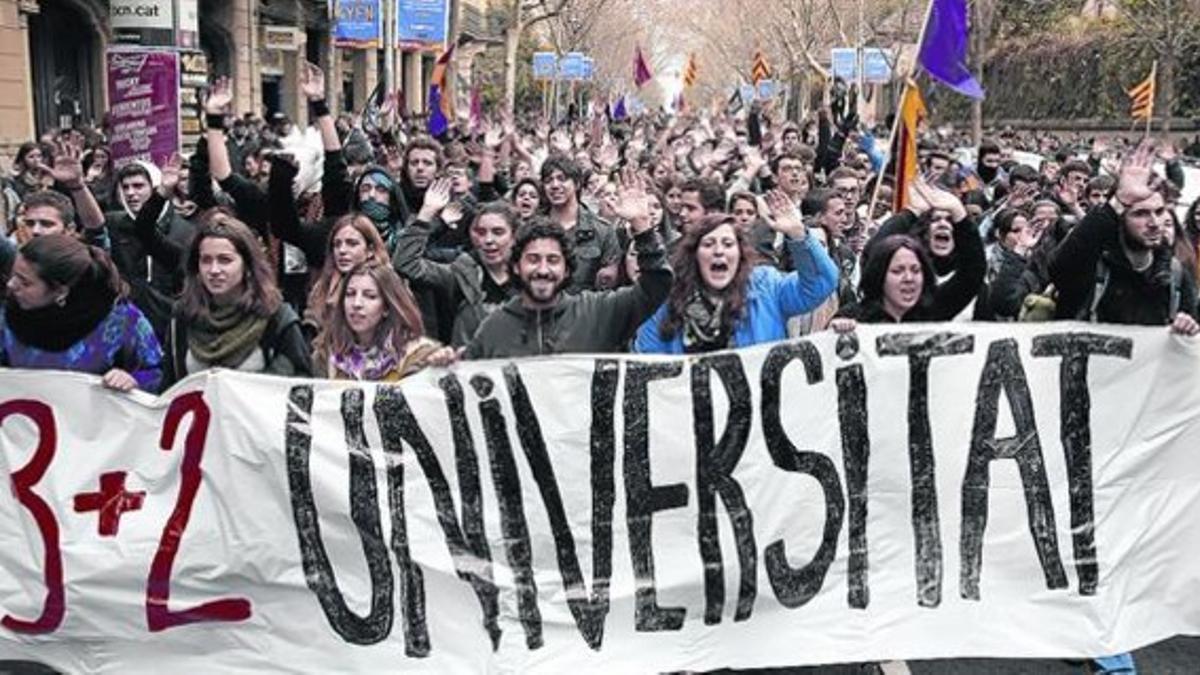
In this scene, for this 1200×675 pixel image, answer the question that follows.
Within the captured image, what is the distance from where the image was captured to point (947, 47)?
7395 mm

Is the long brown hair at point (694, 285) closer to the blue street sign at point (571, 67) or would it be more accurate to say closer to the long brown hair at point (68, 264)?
the long brown hair at point (68, 264)

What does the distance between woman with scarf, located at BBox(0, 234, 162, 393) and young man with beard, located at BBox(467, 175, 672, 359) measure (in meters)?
1.09

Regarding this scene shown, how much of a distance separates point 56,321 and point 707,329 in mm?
2056

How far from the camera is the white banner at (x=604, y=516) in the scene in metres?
3.96

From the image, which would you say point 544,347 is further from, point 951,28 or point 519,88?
point 519,88

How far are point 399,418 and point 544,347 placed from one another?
55cm

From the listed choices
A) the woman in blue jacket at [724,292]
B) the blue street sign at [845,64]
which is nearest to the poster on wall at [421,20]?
the blue street sign at [845,64]

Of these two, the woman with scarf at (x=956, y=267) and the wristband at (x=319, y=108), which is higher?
the wristband at (x=319, y=108)

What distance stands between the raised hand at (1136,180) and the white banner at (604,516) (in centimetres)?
59

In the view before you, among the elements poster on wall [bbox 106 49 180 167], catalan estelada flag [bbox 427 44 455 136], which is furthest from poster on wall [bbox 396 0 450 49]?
poster on wall [bbox 106 49 180 167]

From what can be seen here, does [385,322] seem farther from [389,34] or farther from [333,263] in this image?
[389,34]

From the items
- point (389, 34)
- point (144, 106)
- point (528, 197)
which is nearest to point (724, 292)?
point (528, 197)

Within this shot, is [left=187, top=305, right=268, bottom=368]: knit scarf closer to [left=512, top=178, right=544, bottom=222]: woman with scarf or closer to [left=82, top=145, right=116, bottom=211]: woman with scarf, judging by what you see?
[left=512, top=178, right=544, bottom=222]: woman with scarf

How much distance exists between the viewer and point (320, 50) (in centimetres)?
3234
